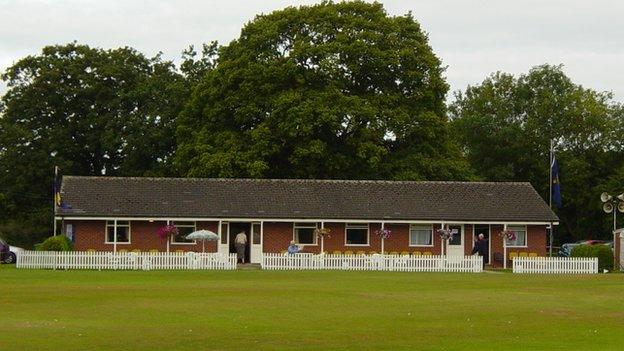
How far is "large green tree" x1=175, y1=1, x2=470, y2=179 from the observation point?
62.6 m

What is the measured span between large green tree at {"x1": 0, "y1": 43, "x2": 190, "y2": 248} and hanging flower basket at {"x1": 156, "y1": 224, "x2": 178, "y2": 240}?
15967mm

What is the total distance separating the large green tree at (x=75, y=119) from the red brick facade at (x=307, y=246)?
610 inches

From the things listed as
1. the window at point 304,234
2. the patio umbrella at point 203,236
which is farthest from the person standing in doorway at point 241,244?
the window at point 304,234

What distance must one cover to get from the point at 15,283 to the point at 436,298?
12.7 m

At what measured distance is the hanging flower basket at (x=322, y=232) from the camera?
Result: 55.7m

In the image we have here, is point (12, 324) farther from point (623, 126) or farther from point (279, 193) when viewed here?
point (623, 126)

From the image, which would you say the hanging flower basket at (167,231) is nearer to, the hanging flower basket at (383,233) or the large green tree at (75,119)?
the hanging flower basket at (383,233)

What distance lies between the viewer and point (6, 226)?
2916 inches

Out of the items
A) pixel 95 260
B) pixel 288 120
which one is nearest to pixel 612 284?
pixel 95 260

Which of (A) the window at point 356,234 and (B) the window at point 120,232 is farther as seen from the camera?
(A) the window at point 356,234

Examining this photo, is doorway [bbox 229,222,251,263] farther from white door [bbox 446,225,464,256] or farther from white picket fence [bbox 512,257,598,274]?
white picket fence [bbox 512,257,598,274]

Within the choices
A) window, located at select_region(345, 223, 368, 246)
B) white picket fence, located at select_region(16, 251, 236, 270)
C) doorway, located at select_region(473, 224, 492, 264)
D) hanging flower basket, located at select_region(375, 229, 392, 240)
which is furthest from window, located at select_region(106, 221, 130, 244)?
doorway, located at select_region(473, 224, 492, 264)

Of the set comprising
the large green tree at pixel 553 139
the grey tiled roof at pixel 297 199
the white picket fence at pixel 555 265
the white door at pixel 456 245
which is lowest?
the white picket fence at pixel 555 265

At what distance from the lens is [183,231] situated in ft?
184
